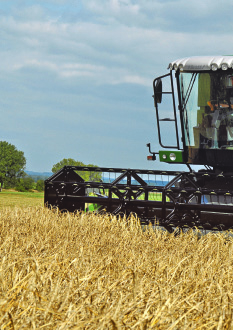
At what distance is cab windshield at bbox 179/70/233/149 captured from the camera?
292 inches

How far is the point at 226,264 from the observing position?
3.89 m

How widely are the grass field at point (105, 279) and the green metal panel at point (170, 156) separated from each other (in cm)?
182

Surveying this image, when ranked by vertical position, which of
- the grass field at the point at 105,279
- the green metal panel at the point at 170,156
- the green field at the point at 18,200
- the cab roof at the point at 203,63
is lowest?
the grass field at the point at 105,279

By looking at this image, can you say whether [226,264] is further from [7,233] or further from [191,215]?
[191,215]

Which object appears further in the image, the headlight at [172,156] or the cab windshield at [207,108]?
the headlight at [172,156]

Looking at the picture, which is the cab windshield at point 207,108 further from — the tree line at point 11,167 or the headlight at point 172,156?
the tree line at point 11,167

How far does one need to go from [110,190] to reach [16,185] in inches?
1549

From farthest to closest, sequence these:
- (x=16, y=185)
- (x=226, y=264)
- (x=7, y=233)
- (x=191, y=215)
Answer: (x=16, y=185) < (x=191, y=215) < (x=7, y=233) < (x=226, y=264)

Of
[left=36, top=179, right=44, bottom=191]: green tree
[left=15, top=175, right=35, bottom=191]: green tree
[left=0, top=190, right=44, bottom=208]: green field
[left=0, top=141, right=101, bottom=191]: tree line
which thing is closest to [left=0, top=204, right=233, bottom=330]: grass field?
[left=0, top=190, right=44, bottom=208]: green field

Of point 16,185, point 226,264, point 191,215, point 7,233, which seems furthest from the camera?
point 16,185

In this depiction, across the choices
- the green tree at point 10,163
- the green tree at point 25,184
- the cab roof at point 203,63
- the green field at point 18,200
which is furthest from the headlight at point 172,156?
the green tree at point 10,163

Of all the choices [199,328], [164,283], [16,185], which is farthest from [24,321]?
[16,185]

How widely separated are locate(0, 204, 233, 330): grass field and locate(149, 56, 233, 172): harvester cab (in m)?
1.95

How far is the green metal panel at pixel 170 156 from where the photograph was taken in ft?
25.7
